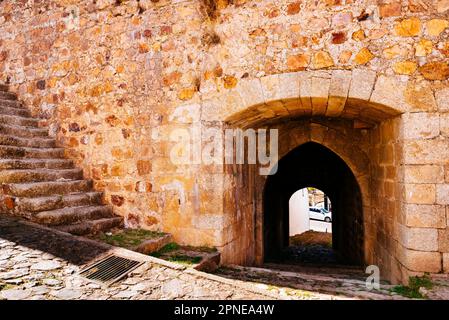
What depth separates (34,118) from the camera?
15.0 ft

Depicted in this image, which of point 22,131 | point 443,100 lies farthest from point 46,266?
point 443,100

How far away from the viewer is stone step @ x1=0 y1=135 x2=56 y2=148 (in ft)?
12.8

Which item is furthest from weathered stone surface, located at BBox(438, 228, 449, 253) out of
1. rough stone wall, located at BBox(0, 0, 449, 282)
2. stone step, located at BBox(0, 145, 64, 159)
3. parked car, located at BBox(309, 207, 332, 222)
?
parked car, located at BBox(309, 207, 332, 222)

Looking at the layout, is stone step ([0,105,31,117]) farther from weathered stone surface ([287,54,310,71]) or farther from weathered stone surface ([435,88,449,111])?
weathered stone surface ([435,88,449,111])

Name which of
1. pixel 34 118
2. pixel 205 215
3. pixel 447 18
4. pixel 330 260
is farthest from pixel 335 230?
pixel 34 118

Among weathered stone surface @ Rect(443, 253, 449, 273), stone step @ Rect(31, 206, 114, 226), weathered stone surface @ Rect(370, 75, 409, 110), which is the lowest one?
weathered stone surface @ Rect(443, 253, 449, 273)

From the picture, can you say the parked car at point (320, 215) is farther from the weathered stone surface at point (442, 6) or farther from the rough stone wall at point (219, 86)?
the weathered stone surface at point (442, 6)

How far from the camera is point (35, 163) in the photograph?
151 inches

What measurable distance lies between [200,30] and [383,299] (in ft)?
10.2

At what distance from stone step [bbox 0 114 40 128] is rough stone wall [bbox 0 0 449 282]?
20 centimetres

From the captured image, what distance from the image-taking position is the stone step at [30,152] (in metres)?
3.74

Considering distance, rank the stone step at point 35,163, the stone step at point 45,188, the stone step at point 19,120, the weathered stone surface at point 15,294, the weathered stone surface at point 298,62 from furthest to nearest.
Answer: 1. the stone step at point 19,120
2. the stone step at point 35,163
3. the stone step at point 45,188
4. the weathered stone surface at point 298,62
5. the weathered stone surface at point 15,294

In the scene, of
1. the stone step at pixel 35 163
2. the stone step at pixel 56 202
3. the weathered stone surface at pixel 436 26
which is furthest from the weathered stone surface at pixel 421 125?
the stone step at pixel 35 163

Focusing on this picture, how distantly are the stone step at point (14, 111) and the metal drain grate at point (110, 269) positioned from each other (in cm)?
315
